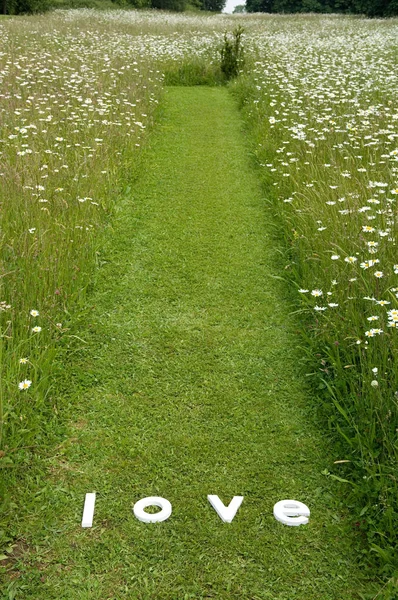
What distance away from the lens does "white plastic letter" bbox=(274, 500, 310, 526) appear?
2537 mm

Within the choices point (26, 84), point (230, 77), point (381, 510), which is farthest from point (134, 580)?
point (230, 77)

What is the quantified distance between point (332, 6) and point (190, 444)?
49134mm

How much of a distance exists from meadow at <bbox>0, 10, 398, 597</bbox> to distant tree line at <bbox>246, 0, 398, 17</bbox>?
28.7 m

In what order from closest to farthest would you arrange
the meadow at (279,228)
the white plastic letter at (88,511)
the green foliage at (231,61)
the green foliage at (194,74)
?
the white plastic letter at (88,511) → the meadow at (279,228) → the green foliage at (231,61) → the green foliage at (194,74)

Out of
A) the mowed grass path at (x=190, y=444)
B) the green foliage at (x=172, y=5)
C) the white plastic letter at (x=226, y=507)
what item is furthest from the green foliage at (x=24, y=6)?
the white plastic letter at (x=226, y=507)

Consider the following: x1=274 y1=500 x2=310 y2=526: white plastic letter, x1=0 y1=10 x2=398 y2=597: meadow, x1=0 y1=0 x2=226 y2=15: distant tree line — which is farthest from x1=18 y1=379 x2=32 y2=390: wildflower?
x1=0 y1=0 x2=226 y2=15: distant tree line

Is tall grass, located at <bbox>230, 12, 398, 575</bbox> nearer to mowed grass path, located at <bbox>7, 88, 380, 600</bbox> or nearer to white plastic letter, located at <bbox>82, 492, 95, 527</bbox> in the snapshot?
mowed grass path, located at <bbox>7, 88, 380, 600</bbox>

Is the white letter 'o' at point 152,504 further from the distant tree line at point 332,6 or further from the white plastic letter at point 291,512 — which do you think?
the distant tree line at point 332,6

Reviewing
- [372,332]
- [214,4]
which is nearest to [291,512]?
[372,332]

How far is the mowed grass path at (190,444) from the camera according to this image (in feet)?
7.59

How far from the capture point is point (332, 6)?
44406 mm

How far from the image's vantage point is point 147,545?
2.42 meters

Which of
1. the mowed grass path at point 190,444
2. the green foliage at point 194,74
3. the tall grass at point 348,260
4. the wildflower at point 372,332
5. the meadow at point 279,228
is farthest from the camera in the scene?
the green foliage at point 194,74

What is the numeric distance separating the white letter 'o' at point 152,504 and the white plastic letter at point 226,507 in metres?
0.21
